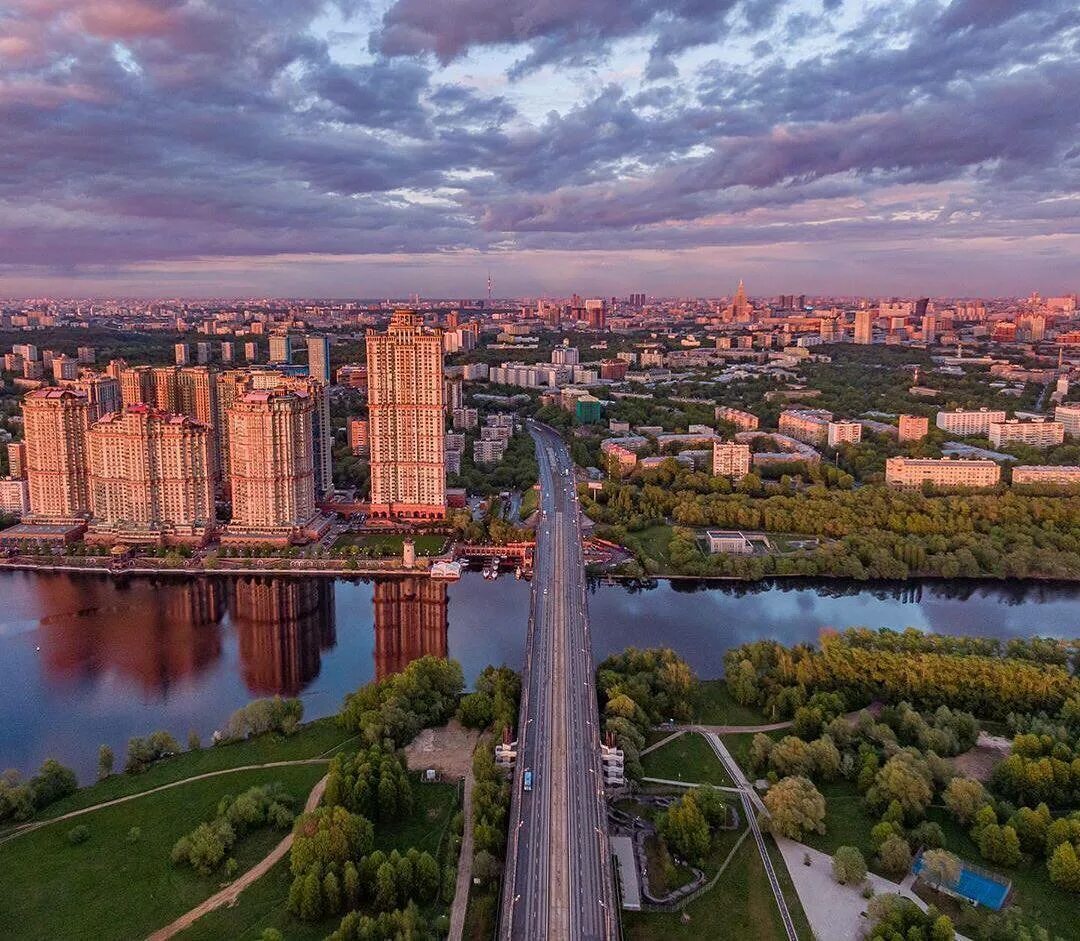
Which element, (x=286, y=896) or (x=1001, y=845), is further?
(x=1001, y=845)

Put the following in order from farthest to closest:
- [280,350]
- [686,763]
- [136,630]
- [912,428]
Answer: [280,350], [912,428], [136,630], [686,763]

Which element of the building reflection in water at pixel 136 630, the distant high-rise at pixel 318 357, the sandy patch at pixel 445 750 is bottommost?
the building reflection in water at pixel 136 630

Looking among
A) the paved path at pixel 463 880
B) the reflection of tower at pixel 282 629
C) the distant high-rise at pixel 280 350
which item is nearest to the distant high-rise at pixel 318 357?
the distant high-rise at pixel 280 350

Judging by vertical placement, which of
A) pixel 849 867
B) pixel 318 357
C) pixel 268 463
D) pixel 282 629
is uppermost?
pixel 318 357

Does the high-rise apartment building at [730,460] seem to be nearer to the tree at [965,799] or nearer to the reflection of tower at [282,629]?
the reflection of tower at [282,629]

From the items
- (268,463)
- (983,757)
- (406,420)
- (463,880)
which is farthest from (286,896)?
(406,420)

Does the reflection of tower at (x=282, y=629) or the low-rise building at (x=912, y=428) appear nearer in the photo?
the reflection of tower at (x=282, y=629)

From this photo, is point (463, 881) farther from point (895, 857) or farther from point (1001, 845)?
point (1001, 845)

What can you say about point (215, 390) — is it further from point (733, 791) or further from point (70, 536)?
point (733, 791)

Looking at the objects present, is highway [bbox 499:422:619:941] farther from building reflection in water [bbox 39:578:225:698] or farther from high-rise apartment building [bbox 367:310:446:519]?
high-rise apartment building [bbox 367:310:446:519]
